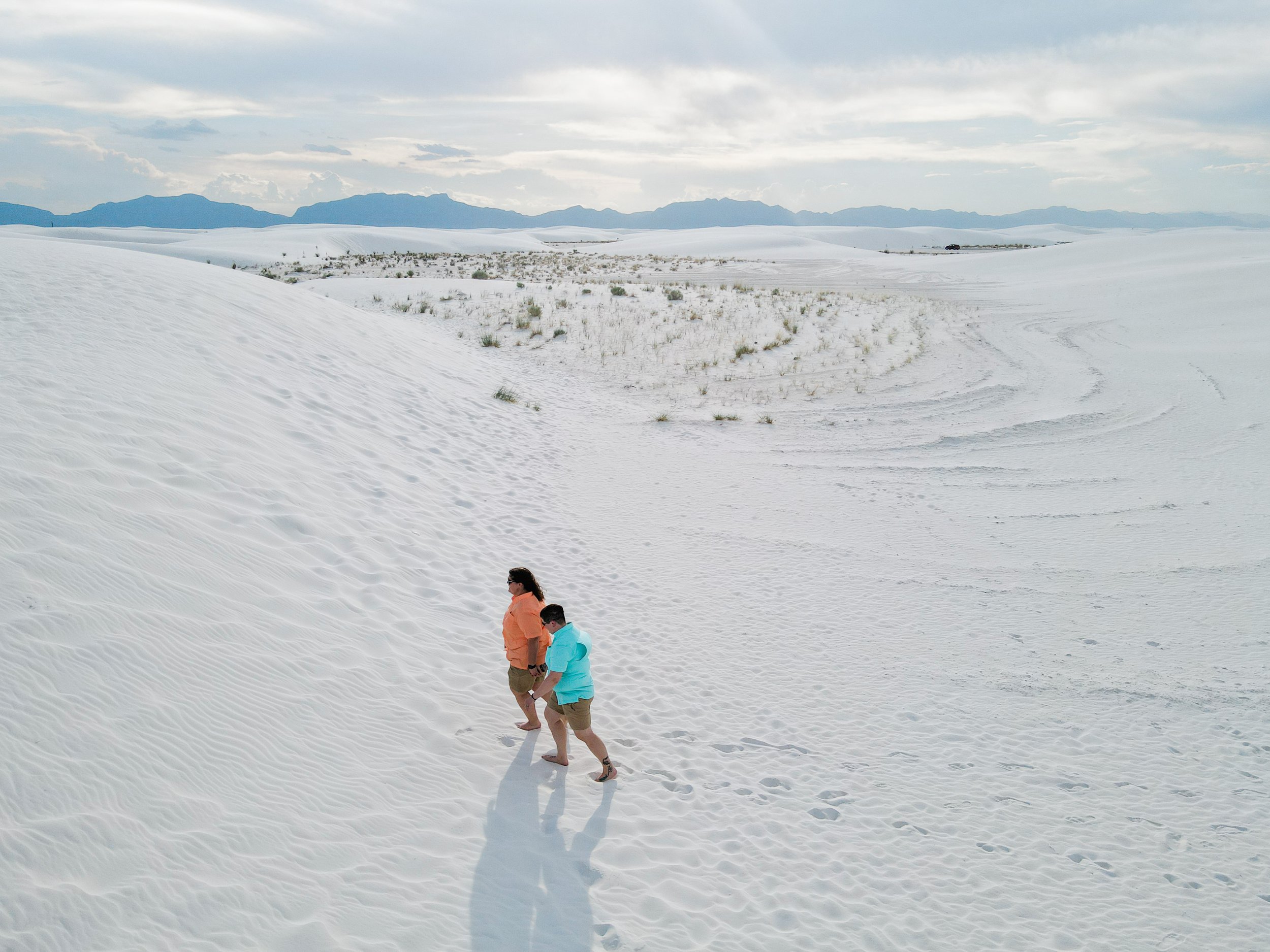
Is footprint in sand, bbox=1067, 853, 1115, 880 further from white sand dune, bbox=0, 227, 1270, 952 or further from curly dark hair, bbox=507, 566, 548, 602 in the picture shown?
curly dark hair, bbox=507, 566, 548, 602

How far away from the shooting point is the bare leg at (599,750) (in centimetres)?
456

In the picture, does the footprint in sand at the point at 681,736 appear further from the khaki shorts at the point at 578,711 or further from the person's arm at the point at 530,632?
the person's arm at the point at 530,632

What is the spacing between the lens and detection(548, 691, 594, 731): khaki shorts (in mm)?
4516

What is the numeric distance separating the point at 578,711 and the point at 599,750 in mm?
319

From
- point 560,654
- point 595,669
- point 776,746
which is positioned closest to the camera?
point 560,654

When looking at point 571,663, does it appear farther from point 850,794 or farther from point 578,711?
point 850,794

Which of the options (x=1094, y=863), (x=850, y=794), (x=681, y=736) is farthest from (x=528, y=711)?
(x=1094, y=863)

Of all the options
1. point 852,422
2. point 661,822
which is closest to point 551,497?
point 661,822

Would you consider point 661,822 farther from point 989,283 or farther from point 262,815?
point 989,283

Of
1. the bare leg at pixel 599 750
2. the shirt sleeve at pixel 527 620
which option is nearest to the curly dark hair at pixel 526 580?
the shirt sleeve at pixel 527 620

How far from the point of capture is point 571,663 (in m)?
4.50

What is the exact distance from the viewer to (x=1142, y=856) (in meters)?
4.25

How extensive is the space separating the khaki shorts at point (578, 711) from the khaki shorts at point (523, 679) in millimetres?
259

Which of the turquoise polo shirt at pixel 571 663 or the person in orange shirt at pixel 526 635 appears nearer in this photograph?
the turquoise polo shirt at pixel 571 663
